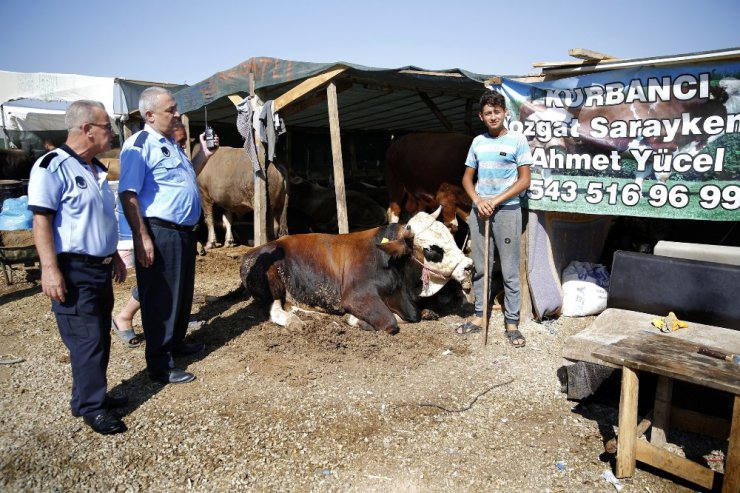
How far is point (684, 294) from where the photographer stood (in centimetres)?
330

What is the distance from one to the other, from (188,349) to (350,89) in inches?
164

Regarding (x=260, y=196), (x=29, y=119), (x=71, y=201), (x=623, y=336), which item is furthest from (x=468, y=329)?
(x=29, y=119)

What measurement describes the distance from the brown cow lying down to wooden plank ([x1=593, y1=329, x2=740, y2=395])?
2.37 metres

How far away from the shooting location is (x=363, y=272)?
5.09 meters

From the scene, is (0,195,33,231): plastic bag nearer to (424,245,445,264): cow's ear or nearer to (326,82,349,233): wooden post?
(326,82,349,233): wooden post

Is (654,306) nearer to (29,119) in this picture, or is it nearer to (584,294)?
(584,294)

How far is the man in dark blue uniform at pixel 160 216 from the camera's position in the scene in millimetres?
3404

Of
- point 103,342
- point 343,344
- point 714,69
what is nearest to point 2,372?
point 103,342

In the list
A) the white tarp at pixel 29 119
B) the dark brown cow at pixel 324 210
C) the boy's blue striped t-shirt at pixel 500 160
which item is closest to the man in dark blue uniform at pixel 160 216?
the boy's blue striped t-shirt at pixel 500 160

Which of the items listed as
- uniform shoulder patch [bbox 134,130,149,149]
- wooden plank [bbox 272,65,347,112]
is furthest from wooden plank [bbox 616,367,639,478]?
wooden plank [bbox 272,65,347,112]

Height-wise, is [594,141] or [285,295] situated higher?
[594,141]

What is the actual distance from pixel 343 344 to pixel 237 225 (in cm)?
638

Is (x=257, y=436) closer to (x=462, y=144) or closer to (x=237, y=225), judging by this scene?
(x=462, y=144)

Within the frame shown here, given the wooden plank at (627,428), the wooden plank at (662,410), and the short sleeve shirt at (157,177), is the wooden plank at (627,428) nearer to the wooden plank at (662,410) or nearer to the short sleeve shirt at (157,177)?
the wooden plank at (662,410)
